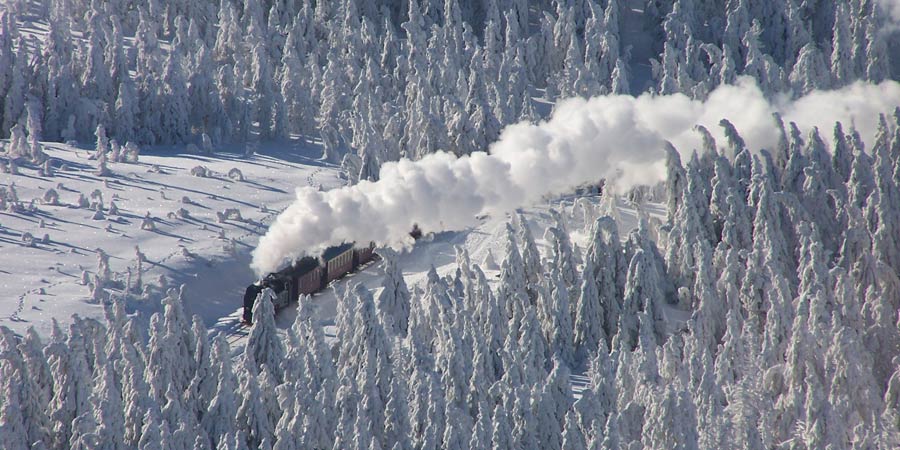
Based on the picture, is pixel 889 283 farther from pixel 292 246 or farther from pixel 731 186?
pixel 292 246

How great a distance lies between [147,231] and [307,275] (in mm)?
15358

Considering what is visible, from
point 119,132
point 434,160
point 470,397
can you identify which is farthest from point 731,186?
point 119,132

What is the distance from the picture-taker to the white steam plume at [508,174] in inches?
3095

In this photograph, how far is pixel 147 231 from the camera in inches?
3688

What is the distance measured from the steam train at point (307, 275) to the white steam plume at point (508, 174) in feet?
3.60

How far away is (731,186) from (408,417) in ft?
93.4

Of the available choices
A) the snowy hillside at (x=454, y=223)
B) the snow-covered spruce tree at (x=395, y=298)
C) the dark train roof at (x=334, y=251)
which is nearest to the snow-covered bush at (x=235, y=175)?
the snowy hillside at (x=454, y=223)

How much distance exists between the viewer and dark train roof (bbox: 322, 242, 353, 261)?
84625 mm

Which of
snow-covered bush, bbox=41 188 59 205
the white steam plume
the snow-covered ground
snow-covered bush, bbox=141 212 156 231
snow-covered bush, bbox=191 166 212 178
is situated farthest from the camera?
snow-covered bush, bbox=191 166 212 178

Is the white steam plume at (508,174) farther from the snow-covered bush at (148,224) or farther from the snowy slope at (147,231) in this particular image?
the snow-covered bush at (148,224)

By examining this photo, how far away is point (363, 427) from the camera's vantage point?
206ft

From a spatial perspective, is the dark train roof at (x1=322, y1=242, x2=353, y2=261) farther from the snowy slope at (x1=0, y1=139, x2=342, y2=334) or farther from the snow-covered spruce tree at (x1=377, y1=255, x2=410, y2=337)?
the snow-covered spruce tree at (x1=377, y1=255, x2=410, y2=337)

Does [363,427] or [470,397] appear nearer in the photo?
[363,427]

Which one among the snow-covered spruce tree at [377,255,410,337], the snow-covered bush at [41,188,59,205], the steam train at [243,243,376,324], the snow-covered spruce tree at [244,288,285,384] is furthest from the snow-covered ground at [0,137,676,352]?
the snow-covered spruce tree at [244,288,285,384]
